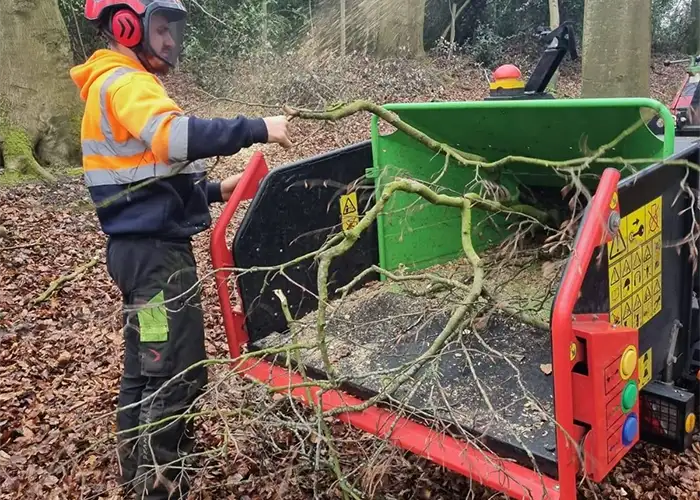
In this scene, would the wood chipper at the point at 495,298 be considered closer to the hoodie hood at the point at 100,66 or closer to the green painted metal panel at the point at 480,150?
the green painted metal panel at the point at 480,150

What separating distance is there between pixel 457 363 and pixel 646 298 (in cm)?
87

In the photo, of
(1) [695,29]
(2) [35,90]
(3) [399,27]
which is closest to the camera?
(2) [35,90]

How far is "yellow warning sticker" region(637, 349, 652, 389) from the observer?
7.86 feet

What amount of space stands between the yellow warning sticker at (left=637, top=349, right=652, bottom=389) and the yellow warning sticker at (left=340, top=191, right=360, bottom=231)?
63.7 inches

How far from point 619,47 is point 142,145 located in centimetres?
404

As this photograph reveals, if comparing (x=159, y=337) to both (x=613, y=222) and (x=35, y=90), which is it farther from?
(x=35, y=90)

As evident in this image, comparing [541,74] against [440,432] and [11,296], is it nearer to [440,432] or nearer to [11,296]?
[440,432]

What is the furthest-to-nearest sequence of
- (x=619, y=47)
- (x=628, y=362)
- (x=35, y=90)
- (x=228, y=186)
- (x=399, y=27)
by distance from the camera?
(x=399, y=27)
(x=35, y=90)
(x=619, y=47)
(x=228, y=186)
(x=628, y=362)

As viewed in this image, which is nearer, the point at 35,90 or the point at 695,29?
the point at 35,90

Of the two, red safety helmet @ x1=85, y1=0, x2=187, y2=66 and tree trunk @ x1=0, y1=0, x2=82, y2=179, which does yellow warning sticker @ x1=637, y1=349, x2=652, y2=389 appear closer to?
red safety helmet @ x1=85, y1=0, x2=187, y2=66

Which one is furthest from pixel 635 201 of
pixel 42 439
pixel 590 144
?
pixel 42 439

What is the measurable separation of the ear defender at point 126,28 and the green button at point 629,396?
6.95 ft

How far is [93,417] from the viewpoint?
3557mm

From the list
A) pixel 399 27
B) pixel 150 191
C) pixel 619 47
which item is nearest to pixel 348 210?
pixel 150 191
